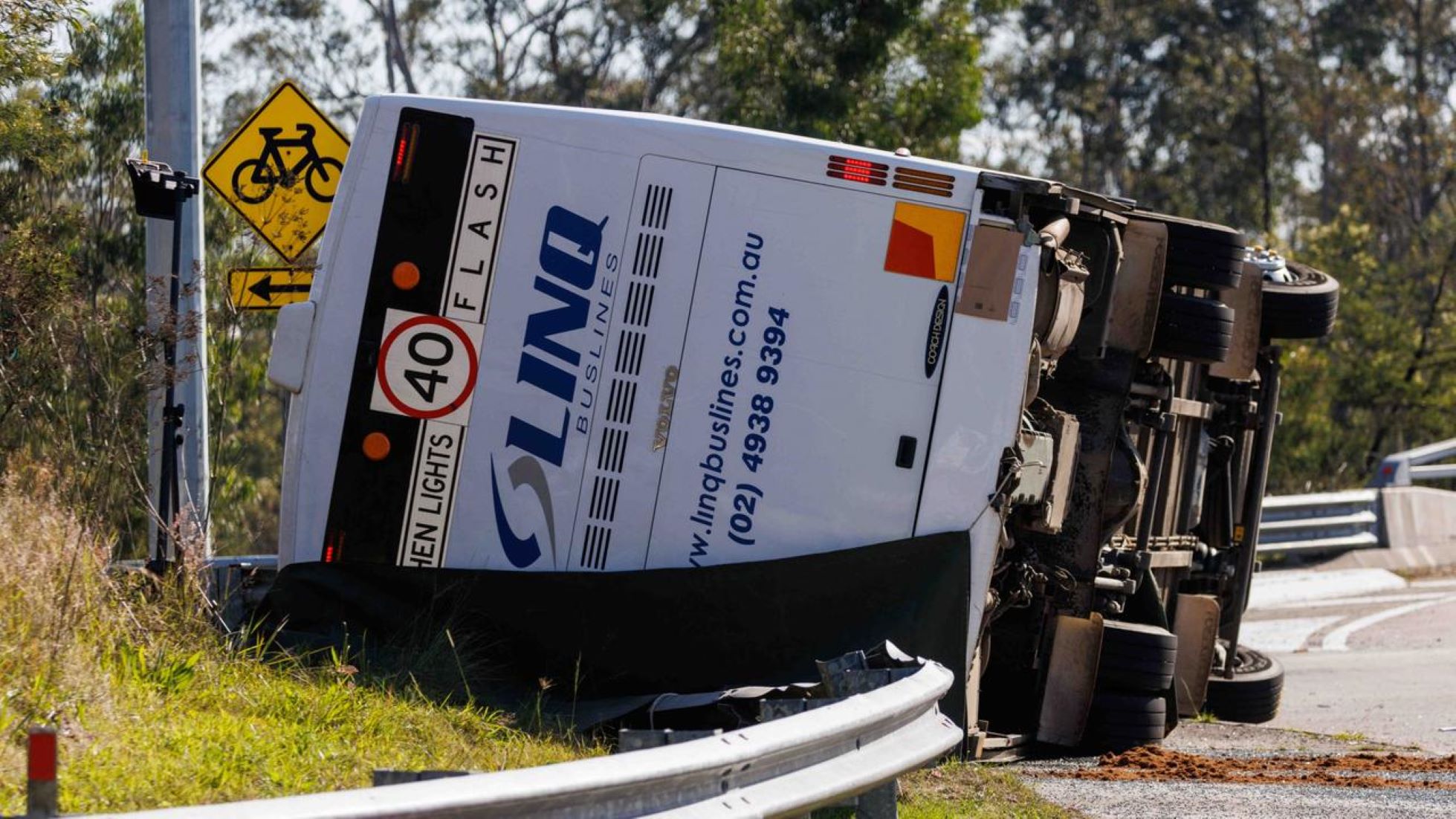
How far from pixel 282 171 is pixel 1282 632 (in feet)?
27.3

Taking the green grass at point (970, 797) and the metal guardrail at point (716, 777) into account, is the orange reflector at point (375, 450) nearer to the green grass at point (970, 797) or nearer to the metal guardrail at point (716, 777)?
the green grass at point (970, 797)

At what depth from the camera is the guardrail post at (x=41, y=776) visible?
2.90 m

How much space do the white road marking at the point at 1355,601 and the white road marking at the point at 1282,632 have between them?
60cm

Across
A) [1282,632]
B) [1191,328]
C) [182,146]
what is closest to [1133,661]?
[1191,328]

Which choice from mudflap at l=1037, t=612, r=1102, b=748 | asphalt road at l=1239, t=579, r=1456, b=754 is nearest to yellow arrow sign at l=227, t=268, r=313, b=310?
mudflap at l=1037, t=612, r=1102, b=748

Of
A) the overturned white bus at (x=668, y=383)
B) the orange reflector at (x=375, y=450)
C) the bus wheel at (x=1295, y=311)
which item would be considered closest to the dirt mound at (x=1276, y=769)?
the overturned white bus at (x=668, y=383)

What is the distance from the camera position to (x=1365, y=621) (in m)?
13.2

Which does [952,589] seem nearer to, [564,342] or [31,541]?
[564,342]

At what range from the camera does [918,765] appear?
4.92 m

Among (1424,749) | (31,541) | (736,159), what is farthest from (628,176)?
(1424,749)

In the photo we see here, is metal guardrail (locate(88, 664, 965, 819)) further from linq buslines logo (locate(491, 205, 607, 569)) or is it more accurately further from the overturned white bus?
linq buslines logo (locate(491, 205, 607, 569))

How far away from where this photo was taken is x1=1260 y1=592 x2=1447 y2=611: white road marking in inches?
558

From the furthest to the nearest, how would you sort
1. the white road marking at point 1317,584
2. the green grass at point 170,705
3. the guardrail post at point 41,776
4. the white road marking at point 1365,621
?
the white road marking at point 1317,584, the white road marking at point 1365,621, the green grass at point 170,705, the guardrail post at point 41,776

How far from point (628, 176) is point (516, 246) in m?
0.54
